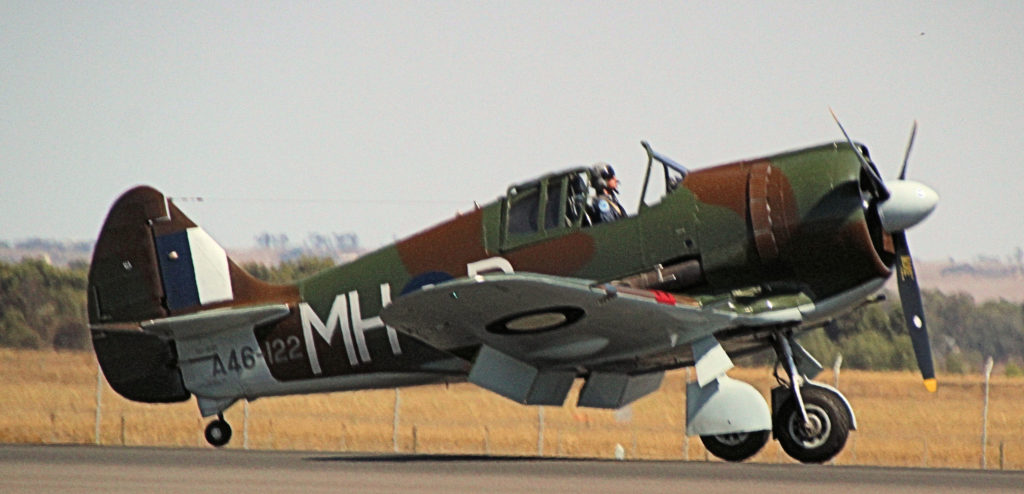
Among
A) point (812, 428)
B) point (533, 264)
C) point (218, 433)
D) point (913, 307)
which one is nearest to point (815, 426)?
point (812, 428)

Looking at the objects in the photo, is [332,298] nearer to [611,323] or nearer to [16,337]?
[611,323]

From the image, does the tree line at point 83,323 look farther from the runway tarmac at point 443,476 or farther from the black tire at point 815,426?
the runway tarmac at point 443,476

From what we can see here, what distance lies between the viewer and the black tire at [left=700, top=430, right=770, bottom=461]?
12961 mm

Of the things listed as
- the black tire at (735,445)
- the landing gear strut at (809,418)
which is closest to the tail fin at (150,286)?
the black tire at (735,445)

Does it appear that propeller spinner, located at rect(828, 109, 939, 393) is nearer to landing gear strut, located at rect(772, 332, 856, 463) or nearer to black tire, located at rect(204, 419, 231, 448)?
landing gear strut, located at rect(772, 332, 856, 463)

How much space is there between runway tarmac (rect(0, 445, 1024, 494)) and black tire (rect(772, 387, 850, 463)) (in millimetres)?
171

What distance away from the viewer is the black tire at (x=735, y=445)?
12961 millimetres

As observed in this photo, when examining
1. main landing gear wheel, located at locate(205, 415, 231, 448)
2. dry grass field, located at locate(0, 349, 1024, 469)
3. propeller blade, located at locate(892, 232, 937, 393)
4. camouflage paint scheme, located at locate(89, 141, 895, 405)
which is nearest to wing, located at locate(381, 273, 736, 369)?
camouflage paint scheme, located at locate(89, 141, 895, 405)

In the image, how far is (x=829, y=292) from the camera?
42.0ft

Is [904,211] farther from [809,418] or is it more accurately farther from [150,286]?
[150,286]

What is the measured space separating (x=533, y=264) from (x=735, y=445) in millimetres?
2478

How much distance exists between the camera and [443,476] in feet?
36.2

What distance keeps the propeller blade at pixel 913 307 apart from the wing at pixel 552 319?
1.68 metres

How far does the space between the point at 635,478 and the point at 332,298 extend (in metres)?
5.04
